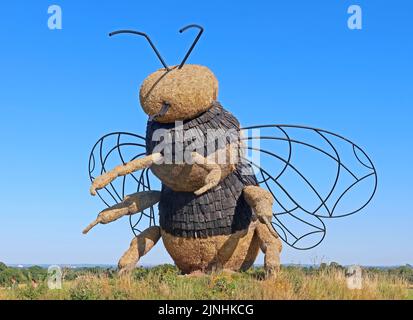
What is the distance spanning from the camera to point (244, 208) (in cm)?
1038

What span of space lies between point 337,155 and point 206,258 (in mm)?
2882

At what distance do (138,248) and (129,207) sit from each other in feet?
2.44

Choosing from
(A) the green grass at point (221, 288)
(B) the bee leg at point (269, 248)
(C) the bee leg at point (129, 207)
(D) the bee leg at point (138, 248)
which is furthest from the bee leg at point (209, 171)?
(D) the bee leg at point (138, 248)

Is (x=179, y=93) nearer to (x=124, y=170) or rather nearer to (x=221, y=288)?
(x=124, y=170)

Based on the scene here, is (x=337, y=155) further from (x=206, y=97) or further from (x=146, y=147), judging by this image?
(x=146, y=147)

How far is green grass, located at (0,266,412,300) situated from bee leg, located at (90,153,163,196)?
1.50 meters

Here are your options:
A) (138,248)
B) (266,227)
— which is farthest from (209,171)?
(138,248)

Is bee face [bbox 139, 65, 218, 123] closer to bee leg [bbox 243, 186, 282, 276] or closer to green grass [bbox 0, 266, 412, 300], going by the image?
bee leg [bbox 243, 186, 282, 276]

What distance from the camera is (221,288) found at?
8.86m

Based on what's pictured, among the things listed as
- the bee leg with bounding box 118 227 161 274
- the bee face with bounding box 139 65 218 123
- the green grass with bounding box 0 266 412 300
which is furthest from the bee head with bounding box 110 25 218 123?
A: the green grass with bounding box 0 266 412 300

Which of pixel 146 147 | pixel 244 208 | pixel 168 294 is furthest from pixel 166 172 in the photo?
pixel 168 294

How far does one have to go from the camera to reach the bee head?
9.70 m

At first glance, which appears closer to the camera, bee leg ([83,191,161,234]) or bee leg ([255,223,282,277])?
bee leg ([255,223,282,277])

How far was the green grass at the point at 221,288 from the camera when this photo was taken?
8.60 metres
